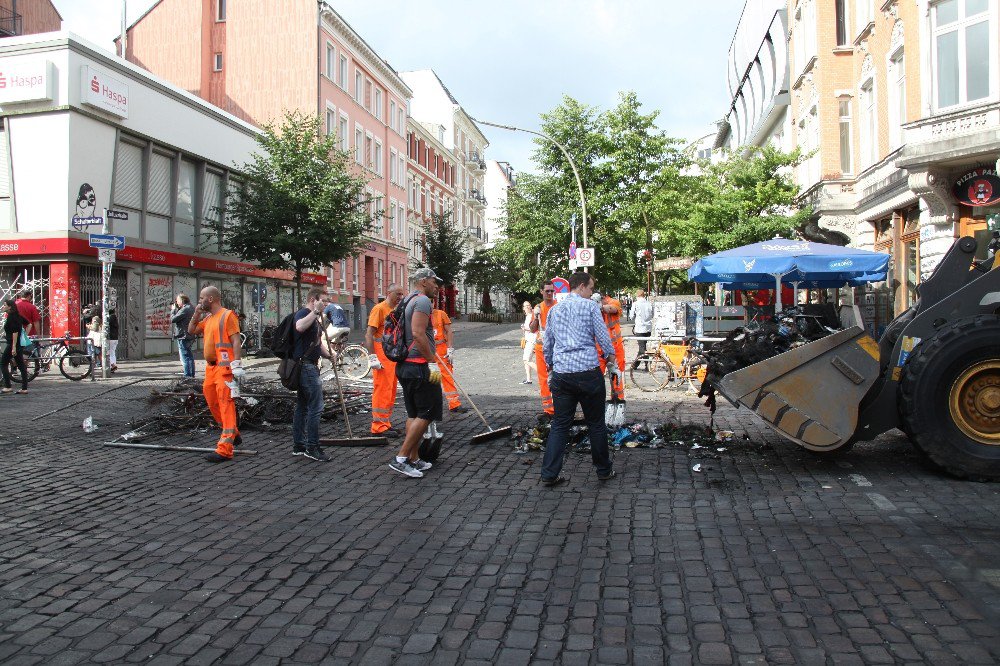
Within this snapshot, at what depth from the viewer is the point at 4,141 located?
71.8ft

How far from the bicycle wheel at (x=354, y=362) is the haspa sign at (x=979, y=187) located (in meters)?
12.3

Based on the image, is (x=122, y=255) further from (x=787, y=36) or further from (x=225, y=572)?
(x=787, y=36)

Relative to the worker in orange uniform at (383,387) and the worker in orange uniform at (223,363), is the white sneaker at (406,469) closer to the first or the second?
the worker in orange uniform at (223,363)

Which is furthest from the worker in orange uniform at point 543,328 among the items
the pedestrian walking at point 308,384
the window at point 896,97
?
the window at point 896,97

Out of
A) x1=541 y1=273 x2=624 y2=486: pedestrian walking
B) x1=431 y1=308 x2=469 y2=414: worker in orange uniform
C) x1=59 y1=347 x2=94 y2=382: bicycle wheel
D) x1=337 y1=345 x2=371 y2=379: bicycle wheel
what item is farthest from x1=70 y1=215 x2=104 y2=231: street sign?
x1=541 y1=273 x2=624 y2=486: pedestrian walking

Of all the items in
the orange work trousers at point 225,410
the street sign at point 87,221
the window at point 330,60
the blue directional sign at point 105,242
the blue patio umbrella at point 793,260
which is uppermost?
the window at point 330,60

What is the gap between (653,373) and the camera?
570 inches

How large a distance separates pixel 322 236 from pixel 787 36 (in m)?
19.3

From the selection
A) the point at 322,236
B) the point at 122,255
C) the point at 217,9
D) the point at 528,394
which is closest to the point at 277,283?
the point at 322,236

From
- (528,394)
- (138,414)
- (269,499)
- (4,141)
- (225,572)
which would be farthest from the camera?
(4,141)

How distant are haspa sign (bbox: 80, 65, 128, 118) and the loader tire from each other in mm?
22096

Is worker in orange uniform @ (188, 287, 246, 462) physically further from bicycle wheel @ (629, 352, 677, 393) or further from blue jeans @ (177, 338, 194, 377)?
bicycle wheel @ (629, 352, 677, 393)

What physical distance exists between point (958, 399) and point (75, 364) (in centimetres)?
1620

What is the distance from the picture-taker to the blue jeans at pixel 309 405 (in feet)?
25.6
